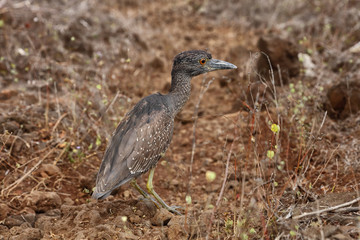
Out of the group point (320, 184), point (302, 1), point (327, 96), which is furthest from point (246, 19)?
point (320, 184)

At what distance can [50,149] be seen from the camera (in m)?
5.45

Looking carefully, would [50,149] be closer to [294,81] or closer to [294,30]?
[294,81]

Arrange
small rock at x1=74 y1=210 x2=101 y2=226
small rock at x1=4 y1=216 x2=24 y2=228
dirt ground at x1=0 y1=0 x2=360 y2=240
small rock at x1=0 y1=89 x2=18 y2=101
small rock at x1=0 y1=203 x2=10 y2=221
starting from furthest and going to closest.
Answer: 1. small rock at x1=0 y1=89 x2=18 y2=101
2. small rock at x1=0 y1=203 x2=10 y2=221
3. small rock at x1=4 y1=216 x2=24 y2=228
4. small rock at x1=74 y1=210 x2=101 y2=226
5. dirt ground at x1=0 y1=0 x2=360 y2=240

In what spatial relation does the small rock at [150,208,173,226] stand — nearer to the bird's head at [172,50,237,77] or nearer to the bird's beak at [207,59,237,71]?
the bird's head at [172,50,237,77]

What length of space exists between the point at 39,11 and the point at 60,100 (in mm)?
2884

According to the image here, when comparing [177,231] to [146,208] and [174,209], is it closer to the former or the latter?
[146,208]

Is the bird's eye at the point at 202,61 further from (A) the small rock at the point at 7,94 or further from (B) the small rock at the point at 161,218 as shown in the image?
(A) the small rock at the point at 7,94

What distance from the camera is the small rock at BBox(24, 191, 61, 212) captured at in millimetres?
4398

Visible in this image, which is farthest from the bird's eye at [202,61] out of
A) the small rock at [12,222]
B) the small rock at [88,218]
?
the small rock at [12,222]

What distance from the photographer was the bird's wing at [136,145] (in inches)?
163

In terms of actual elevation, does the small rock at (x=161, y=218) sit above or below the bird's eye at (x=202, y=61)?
below

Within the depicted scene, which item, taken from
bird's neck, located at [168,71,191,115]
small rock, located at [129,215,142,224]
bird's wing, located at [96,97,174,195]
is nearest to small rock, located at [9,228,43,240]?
bird's wing, located at [96,97,174,195]

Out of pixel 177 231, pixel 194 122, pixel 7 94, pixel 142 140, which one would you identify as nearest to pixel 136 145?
pixel 142 140

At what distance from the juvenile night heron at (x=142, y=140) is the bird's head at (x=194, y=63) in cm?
1
